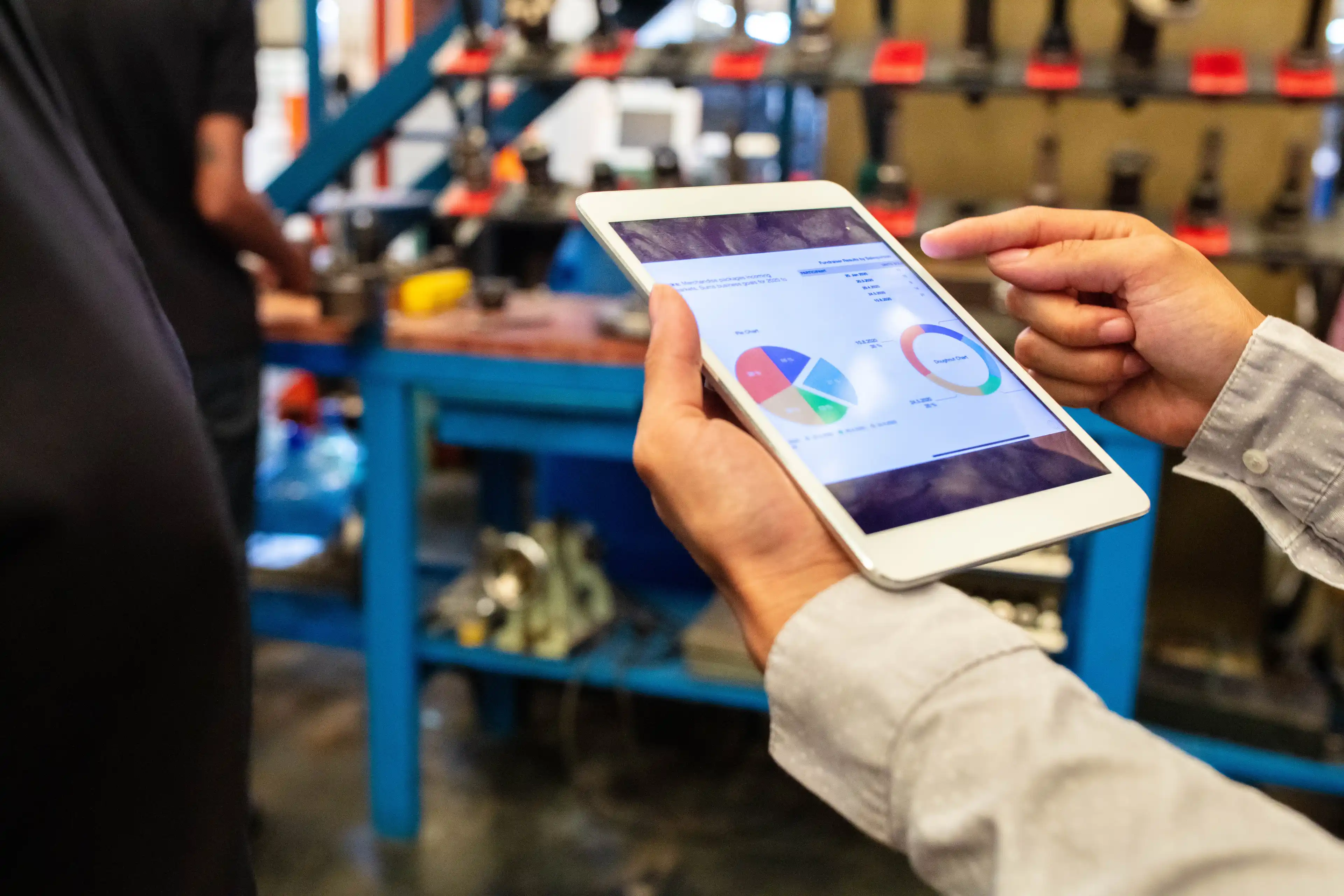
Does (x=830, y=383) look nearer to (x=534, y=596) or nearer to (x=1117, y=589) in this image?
(x=1117, y=589)

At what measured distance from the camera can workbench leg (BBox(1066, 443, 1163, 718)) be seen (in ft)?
4.91

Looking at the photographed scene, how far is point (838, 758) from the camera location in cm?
55

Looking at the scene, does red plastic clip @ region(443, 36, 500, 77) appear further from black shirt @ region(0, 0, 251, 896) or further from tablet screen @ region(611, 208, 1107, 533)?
black shirt @ region(0, 0, 251, 896)

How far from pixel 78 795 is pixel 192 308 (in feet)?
4.28

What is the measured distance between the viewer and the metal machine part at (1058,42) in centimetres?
159

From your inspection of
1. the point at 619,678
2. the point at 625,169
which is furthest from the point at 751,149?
the point at 619,678

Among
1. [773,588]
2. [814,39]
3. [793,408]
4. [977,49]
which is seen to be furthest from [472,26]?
[773,588]

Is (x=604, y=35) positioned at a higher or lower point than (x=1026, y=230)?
higher

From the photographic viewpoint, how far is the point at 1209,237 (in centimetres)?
156

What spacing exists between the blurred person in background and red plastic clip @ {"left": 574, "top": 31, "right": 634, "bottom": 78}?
1.63 ft

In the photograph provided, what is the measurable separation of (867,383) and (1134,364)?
12.7 inches

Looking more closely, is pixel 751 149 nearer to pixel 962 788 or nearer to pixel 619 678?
pixel 619 678

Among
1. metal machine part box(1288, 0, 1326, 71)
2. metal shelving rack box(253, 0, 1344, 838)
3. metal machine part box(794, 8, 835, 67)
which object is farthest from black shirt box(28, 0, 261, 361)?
metal machine part box(1288, 0, 1326, 71)

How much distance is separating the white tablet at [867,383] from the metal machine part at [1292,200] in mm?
988
